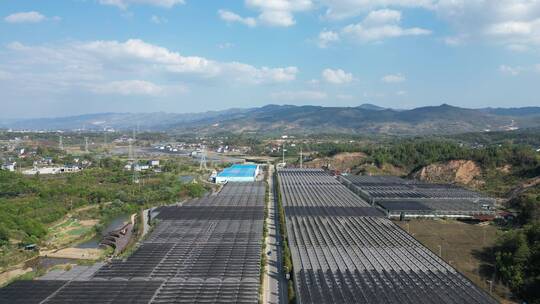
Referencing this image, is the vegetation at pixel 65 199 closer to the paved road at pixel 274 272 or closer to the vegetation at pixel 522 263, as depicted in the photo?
the paved road at pixel 274 272

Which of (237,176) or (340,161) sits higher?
(340,161)

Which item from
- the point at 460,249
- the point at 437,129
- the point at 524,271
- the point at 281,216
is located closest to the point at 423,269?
the point at 524,271

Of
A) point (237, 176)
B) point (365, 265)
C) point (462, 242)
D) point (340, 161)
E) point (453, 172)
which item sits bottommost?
point (462, 242)

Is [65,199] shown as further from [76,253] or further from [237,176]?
[237,176]

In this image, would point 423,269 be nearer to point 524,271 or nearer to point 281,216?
point 524,271

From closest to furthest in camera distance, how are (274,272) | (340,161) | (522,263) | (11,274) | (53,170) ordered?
(522,263) < (274,272) < (11,274) < (53,170) < (340,161)

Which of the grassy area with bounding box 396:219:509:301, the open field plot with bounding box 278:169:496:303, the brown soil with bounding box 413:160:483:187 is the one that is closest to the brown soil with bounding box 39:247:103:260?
the open field plot with bounding box 278:169:496:303

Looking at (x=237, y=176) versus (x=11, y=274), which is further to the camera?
(x=237, y=176)

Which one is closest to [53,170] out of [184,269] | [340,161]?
[340,161]

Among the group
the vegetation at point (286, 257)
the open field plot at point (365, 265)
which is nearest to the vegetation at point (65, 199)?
the vegetation at point (286, 257)
